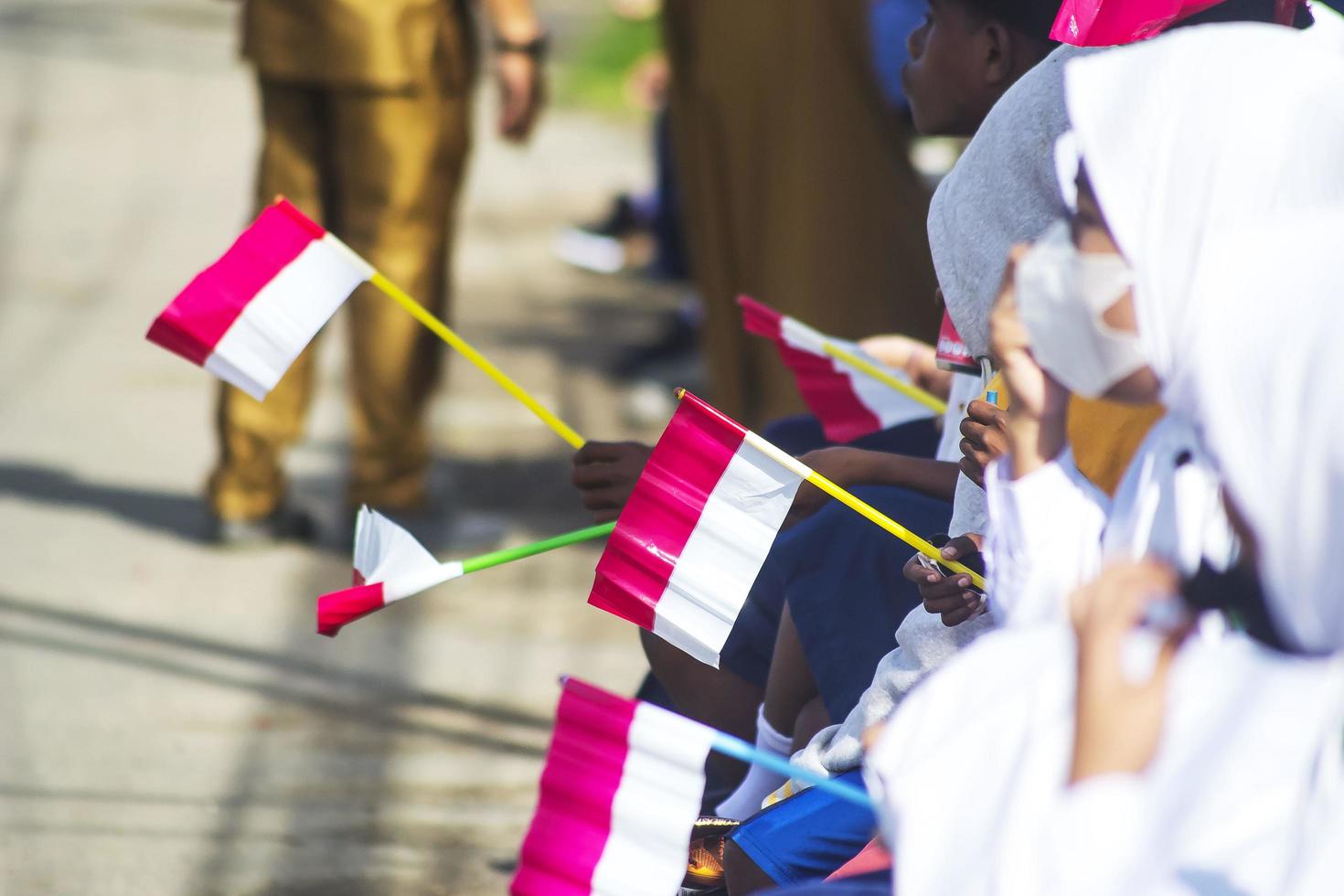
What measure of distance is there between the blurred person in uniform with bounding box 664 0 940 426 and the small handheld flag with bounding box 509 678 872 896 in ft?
7.43

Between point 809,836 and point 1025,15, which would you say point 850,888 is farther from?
point 1025,15

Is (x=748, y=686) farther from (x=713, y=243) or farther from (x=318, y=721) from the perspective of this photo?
(x=713, y=243)

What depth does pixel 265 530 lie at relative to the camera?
418cm

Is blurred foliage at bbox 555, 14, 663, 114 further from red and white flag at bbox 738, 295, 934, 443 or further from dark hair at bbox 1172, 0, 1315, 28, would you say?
dark hair at bbox 1172, 0, 1315, 28

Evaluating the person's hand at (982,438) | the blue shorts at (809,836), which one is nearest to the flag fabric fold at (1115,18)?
the person's hand at (982,438)

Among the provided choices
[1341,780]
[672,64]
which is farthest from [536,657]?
[1341,780]

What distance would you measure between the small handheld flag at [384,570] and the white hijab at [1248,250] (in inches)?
30.5

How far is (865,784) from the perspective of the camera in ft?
5.64

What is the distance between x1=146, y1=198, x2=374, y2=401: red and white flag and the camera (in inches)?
84.0

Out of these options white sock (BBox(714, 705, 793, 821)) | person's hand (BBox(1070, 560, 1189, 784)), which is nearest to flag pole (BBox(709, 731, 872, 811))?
person's hand (BBox(1070, 560, 1189, 784))

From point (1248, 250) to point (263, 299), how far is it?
1243 millimetres

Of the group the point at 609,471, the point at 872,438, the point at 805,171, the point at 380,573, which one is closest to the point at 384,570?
the point at 380,573

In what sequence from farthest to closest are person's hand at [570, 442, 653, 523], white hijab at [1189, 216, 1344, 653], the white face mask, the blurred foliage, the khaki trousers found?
the blurred foliage, the khaki trousers, person's hand at [570, 442, 653, 523], the white face mask, white hijab at [1189, 216, 1344, 653]

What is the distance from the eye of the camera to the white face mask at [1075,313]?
1374 millimetres
